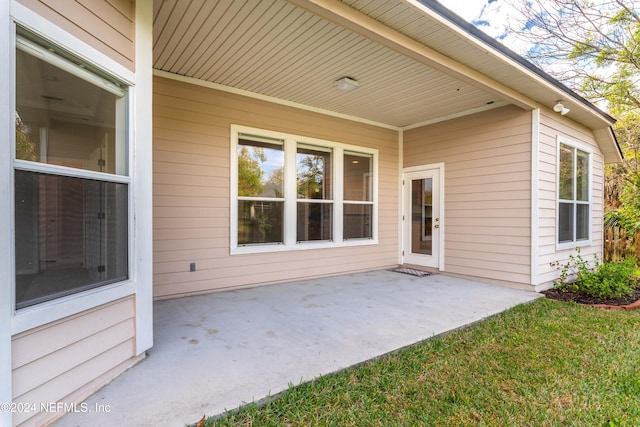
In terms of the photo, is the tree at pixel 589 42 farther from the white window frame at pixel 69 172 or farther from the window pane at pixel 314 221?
the white window frame at pixel 69 172

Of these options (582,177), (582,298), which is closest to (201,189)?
(582,298)

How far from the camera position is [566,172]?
517 centimetres

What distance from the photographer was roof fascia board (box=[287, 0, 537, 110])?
7.91ft

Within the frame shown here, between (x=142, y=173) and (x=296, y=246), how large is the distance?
9.79 ft

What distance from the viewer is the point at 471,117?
5203 mm

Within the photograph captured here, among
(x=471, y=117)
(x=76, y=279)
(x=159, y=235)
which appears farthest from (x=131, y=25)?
(x=471, y=117)

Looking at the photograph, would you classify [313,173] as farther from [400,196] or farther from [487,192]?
[487,192]

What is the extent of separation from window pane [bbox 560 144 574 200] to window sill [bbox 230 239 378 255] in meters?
3.19

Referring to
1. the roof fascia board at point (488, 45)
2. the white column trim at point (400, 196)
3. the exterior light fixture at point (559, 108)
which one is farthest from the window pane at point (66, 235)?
the exterior light fixture at point (559, 108)

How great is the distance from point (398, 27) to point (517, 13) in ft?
21.2

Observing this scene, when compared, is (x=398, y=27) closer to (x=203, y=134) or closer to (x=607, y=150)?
(x=203, y=134)

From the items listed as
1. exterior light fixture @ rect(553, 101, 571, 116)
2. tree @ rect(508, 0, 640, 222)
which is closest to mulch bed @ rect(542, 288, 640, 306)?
exterior light fixture @ rect(553, 101, 571, 116)

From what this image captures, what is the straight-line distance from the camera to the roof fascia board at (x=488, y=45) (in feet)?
8.62

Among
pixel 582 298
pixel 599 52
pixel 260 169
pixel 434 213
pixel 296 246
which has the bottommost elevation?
pixel 582 298
